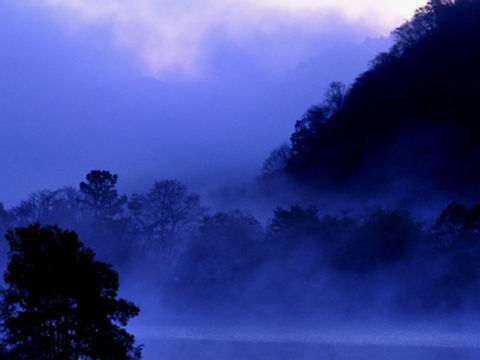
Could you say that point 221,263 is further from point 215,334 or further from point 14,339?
point 14,339

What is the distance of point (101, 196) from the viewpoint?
100625 millimetres

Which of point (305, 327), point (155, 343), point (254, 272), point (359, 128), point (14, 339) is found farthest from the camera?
point (359, 128)

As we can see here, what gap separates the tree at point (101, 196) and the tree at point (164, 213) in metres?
7.04

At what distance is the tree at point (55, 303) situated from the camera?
19.0m

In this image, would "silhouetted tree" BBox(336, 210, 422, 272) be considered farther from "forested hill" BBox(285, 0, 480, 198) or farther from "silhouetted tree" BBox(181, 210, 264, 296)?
"forested hill" BBox(285, 0, 480, 198)

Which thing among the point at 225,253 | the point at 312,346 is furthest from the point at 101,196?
the point at 312,346

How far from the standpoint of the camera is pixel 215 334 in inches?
2341

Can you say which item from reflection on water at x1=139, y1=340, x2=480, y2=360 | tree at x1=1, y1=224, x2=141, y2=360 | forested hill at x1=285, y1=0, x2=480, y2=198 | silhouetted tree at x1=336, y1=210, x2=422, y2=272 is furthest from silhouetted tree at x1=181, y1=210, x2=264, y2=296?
tree at x1=1, y1=224, x2=141, y2=360

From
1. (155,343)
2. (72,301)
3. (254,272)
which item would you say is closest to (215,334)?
(155,343)

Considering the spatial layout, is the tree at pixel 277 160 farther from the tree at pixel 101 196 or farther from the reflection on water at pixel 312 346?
the reflection on water at pixel 312 346

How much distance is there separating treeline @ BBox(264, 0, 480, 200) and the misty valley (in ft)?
0.90

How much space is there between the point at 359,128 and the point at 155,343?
195ft

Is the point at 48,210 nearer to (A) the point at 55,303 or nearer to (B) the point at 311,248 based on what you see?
(B) the point at 311,248

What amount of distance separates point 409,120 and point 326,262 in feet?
147
